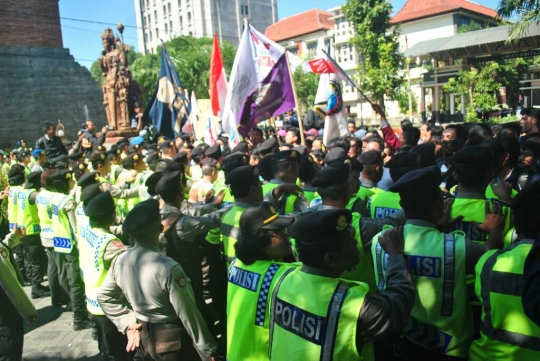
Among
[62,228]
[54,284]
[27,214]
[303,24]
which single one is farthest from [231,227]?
[303,24]

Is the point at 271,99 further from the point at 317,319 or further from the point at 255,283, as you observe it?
the point at 317,319

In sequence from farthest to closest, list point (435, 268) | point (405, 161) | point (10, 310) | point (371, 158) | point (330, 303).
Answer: point (371, 158), point (405, 161), point (10, 310), point (435, 268), point (330, 303)

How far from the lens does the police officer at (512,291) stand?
213cm

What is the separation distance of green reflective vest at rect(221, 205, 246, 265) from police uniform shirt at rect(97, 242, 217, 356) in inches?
34.8

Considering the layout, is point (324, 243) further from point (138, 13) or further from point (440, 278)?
point (138, 13)

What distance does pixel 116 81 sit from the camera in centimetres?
1686

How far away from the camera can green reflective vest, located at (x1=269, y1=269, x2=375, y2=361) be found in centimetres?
203

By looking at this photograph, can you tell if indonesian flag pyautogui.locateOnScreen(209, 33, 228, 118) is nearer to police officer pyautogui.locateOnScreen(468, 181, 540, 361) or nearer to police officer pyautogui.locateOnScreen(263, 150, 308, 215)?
police officer pyautogui.locateOnScreen(263, 150, 308, 215)

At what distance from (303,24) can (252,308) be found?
232 feet

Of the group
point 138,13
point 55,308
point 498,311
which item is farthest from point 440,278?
point 138,13

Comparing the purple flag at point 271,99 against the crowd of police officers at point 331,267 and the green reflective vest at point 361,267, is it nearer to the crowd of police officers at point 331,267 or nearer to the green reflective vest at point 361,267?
the crowd of police officers at point 331,267

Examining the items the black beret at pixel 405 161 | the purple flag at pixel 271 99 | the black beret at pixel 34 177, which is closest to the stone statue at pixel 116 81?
the purple flag at pixel 271 99

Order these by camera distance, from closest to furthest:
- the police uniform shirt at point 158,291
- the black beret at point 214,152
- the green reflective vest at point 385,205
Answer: the police uniform shirt at point 158,291
the green reflective vest at point 385,205
the black beret at point 214,152

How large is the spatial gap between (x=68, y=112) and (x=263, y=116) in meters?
21.6
